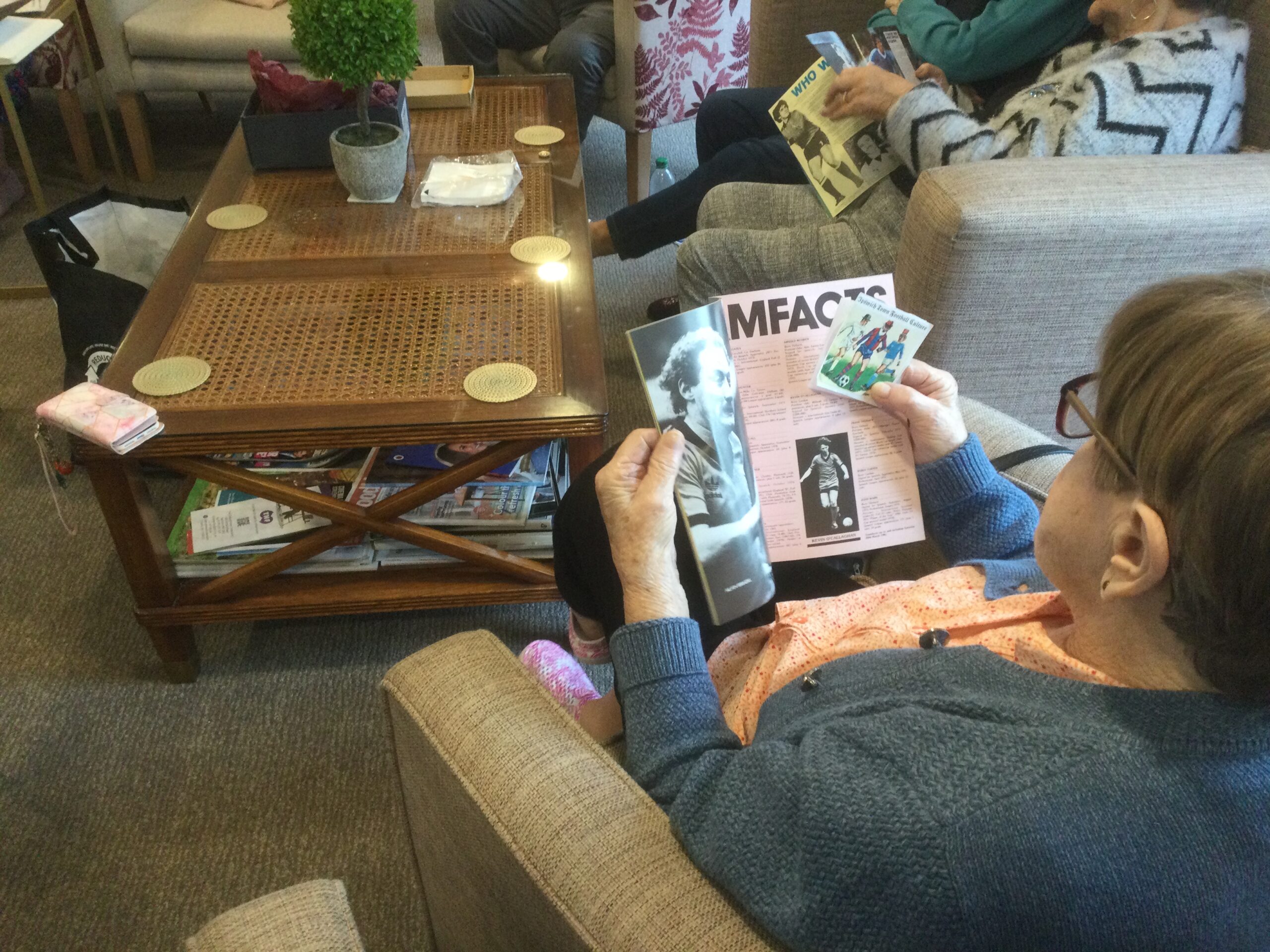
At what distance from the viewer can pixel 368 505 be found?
134cm

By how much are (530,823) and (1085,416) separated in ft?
1.53

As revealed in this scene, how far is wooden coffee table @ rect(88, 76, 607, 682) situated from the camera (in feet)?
3.68

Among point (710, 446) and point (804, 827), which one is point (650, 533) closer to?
point (710, 446)

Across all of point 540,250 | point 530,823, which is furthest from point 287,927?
point 540,250

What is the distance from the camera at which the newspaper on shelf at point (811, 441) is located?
0.83 meters

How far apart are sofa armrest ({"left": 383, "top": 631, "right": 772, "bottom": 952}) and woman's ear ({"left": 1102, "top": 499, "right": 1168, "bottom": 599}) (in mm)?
297

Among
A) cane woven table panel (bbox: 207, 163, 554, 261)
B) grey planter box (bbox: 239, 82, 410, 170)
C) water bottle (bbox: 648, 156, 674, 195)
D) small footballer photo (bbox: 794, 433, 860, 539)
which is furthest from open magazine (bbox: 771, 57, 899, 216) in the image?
water bottle (bbox: 648, 156, 674, 195)

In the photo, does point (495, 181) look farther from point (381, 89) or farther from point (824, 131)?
point (824, 131)

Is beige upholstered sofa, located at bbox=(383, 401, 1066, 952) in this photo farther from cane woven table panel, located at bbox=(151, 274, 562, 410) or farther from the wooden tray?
the wooden tray

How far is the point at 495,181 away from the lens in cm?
156

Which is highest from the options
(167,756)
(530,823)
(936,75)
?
(936,75)

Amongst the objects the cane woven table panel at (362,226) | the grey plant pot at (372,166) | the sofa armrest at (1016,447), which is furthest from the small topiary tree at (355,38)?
the sofa armrest at (1016,447)

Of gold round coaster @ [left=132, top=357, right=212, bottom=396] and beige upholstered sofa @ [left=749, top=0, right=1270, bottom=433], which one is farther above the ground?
beige upholstered sofa @ [left=749, top=0, right=1270, bottom=433]

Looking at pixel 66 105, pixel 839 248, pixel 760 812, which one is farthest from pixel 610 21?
pixel 760 812
